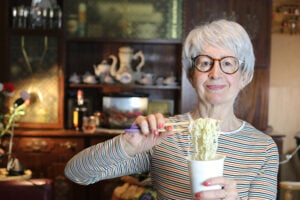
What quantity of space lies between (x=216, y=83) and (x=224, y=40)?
14 centimetres

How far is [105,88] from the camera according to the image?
4184 mm

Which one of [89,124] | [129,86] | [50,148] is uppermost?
[129,86]

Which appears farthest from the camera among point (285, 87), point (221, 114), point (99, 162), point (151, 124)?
point (285, 87)

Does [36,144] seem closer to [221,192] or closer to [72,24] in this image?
[72,24]

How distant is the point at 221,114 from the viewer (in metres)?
1.56

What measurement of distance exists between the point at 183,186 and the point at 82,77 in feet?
9.29

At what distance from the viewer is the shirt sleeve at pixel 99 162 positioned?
4.25ft

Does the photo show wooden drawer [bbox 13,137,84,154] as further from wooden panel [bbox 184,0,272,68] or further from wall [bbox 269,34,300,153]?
wall [bbox 269,34,300,153]

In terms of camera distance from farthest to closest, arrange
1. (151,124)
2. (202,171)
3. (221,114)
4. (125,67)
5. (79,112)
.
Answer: (125,67) < (79,112) < (221,114) < (151,124) < (202,171)

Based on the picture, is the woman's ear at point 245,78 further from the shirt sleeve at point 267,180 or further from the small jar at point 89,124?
the small jar at point 89,124

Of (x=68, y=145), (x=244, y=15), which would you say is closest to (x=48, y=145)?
(x=68, y=145)

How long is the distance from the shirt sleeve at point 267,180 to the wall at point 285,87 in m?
3.30

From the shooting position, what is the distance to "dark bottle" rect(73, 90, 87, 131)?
3.98 metres

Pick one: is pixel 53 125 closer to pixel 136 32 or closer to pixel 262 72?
pixel 136 32
